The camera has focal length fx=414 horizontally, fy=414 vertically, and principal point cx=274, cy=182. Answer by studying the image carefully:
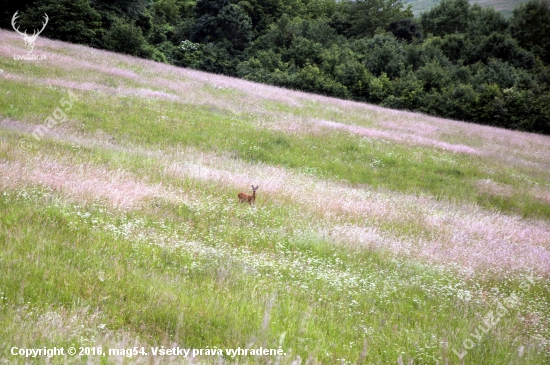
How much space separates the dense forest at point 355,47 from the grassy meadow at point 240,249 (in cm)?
2103

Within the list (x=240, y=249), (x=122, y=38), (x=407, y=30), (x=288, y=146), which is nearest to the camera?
(x=240, y=249)

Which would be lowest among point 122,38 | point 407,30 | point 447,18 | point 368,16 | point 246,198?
point 246,198

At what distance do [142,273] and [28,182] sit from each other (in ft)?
12.3

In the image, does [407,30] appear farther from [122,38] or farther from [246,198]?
[246,198]

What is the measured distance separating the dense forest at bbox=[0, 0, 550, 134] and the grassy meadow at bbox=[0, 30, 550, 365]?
21.0 m

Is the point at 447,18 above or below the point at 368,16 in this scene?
above

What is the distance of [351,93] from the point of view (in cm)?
4162

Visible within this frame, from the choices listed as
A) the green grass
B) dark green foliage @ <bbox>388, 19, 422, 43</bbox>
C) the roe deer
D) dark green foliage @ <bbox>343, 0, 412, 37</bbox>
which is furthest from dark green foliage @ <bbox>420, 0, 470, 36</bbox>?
the roe deer

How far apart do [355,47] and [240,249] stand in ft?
158

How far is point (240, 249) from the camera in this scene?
6941 mm

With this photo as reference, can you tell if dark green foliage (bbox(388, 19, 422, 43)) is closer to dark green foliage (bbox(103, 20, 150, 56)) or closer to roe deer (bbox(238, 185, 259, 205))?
dark green foliage (bbox(103, 20, 150, 56))

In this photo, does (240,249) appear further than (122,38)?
No

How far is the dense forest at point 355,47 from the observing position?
117 feet

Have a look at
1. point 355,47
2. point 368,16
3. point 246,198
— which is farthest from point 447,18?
point 246,198
